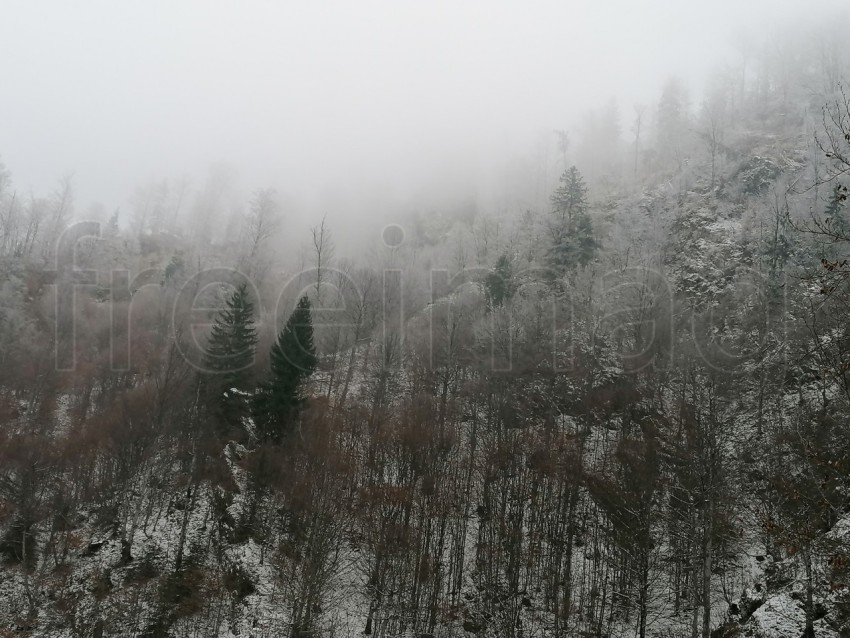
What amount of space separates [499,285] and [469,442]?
19998mm

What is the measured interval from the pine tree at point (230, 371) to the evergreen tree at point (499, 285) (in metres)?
22.9

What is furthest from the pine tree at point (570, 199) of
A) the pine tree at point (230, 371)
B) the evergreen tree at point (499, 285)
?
the pine tree at point (230, 371)

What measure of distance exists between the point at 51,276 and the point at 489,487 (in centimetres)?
5897

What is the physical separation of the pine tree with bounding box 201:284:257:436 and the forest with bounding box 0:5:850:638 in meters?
0.14

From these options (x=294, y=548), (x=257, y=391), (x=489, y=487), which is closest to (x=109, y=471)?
(x=257, y=391)

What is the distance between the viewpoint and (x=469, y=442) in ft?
104

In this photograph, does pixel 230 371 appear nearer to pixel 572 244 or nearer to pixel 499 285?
pixel 499 285

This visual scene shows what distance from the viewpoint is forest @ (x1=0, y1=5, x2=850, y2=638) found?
20.7 meters

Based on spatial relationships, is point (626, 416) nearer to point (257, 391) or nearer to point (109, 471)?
point (257, 391)

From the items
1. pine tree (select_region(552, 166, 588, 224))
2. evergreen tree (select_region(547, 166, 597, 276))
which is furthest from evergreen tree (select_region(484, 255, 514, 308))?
pine tree (select_region(552, 166, 588, 224))

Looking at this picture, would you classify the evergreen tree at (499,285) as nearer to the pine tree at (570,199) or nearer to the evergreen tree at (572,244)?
the evergreen tree at (572,244)

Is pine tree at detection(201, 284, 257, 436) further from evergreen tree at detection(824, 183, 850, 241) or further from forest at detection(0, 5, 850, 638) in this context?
evergreen tree at detection(824, 183, 850, 241)

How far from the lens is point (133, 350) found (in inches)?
1706

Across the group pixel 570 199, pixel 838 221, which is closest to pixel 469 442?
pixel 838 221
